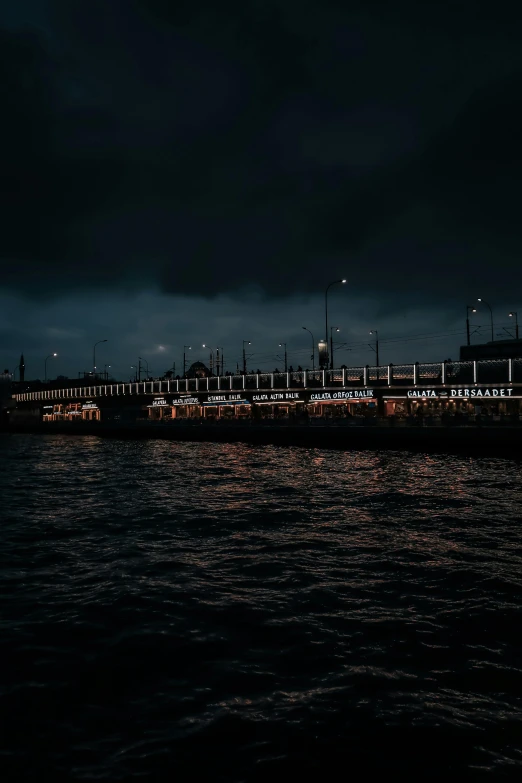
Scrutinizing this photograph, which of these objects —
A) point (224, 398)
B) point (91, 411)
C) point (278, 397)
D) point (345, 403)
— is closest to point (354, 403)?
point (345, 403)

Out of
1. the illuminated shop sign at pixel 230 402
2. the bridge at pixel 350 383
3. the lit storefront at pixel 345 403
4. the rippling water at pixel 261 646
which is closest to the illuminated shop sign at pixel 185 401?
the bridge at pixel 350 383

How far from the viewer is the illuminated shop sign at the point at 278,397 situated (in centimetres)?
8646

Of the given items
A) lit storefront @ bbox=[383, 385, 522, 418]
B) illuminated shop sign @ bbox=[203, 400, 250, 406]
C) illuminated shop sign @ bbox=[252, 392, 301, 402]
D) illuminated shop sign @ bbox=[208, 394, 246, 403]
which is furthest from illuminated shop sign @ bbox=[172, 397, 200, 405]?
lit storefront @ bbox=[383, 385, 522, 418]

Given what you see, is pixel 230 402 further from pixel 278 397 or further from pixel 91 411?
pixel 91 411

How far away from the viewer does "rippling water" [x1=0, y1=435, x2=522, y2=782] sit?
5.89m

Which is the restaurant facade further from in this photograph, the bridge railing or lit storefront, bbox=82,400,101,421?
lit storefront, bbox=82,400,101,421

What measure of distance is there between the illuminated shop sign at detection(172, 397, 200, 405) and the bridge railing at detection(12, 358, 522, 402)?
1.56 metres

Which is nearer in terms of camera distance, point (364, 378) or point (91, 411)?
point (364, 378)

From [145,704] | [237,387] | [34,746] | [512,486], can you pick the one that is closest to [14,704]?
[34,746]

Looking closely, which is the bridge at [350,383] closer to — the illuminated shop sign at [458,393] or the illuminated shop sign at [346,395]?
the illuminated shop sign at [346,395]

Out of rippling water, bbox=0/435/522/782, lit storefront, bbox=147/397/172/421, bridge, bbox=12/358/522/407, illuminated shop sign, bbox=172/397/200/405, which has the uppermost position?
bridge, bbox=12/358/522/407

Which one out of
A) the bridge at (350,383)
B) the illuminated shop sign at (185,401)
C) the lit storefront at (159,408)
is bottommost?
the lit storefront at (159,408)

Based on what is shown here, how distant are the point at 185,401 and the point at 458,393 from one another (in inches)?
2137

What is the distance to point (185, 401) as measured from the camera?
10481cm
